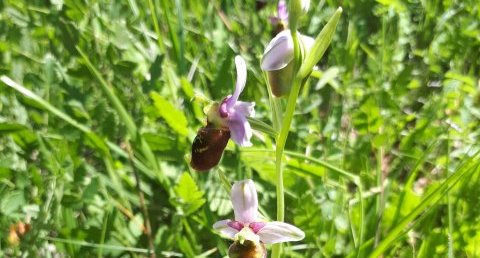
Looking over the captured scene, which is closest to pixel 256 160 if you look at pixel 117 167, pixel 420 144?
pixel 117 167

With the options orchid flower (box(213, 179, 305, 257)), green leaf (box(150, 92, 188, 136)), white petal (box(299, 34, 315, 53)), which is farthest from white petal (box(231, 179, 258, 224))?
green leaf (box(150, 92, 188, 136))

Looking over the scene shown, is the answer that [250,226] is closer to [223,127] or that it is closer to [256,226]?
[256,226]

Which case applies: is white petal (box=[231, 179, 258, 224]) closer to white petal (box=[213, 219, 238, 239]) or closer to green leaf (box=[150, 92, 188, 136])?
white petal (box=[213, 219, 238, 239])

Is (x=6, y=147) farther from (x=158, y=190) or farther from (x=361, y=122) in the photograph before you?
(x=361, y=122)

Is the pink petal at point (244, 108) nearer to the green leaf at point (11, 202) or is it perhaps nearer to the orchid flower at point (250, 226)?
the orchid flower at point (250, 226)

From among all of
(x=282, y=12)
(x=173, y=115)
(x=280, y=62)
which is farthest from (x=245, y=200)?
(x=282, y=12)

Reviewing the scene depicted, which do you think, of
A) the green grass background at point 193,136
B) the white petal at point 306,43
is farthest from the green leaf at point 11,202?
the white petal at point 306,43
